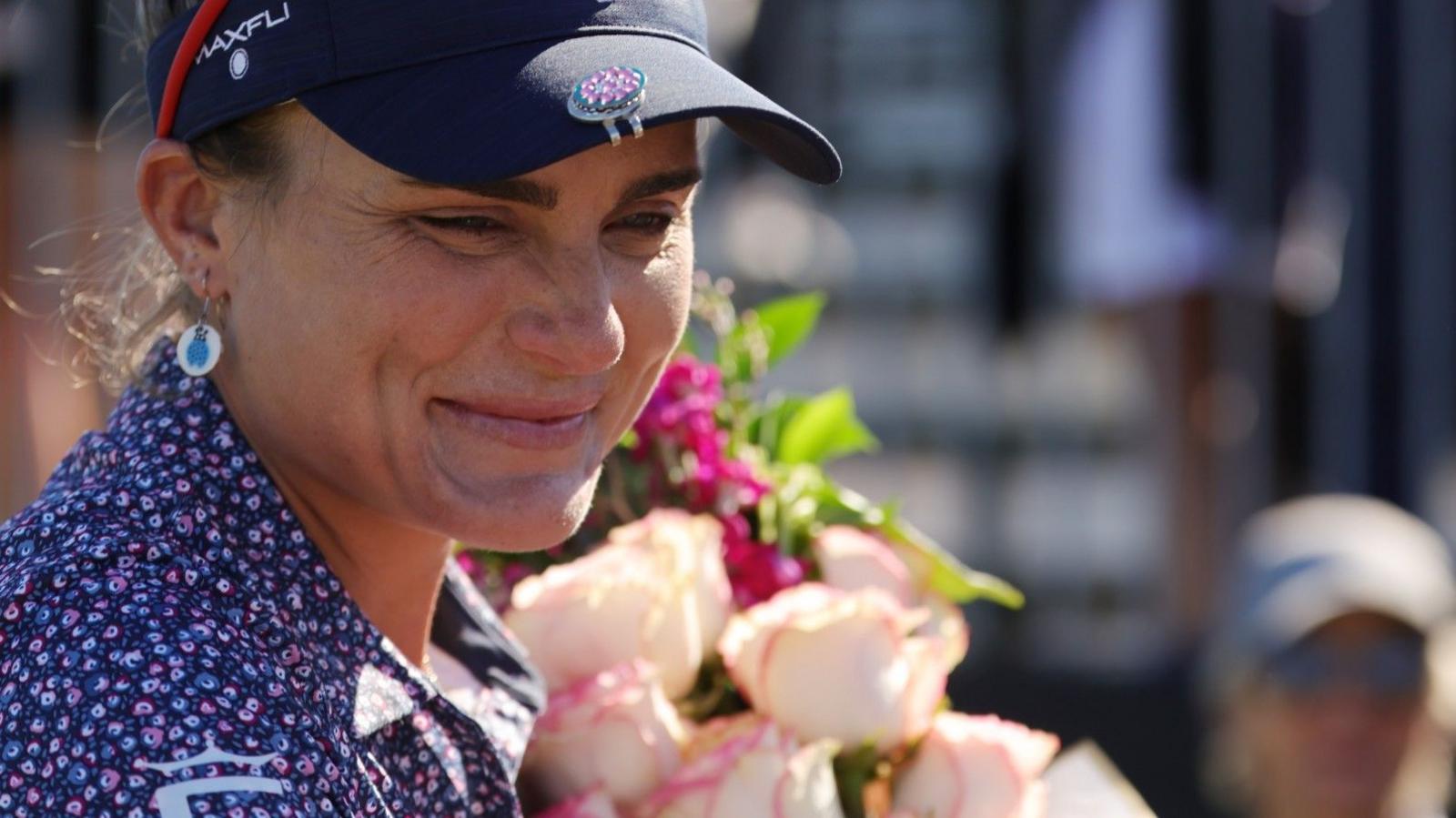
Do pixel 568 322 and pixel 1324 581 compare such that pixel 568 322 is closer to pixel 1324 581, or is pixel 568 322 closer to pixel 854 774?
pixel 854 774

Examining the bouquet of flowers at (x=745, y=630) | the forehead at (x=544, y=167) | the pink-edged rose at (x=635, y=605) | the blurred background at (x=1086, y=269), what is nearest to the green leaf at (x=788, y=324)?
the bouquet of flowers at (x=745, y=630)

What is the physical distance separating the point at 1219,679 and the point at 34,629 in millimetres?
3072

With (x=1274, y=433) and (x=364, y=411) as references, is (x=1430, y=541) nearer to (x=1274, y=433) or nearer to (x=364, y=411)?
(x=1274, y=433)

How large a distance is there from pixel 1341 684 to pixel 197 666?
113 inches

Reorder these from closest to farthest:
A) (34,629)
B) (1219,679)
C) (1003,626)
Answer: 1. (34,629)
2. (1219,679)
3. (1003,626)

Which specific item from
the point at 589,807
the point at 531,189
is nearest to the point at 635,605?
the point at 589,807

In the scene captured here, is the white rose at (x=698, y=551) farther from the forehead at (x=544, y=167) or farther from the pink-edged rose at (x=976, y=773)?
the forehead at (x=544, y=167)

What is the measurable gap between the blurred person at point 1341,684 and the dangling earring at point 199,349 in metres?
2.65

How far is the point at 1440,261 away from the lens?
15.3 feet

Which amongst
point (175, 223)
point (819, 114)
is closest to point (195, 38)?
point (175, 223)

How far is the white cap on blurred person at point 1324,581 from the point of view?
3559 millimetres

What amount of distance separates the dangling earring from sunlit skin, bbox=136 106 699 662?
2cm

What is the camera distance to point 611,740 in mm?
1534

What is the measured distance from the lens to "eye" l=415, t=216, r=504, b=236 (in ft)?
4.44
